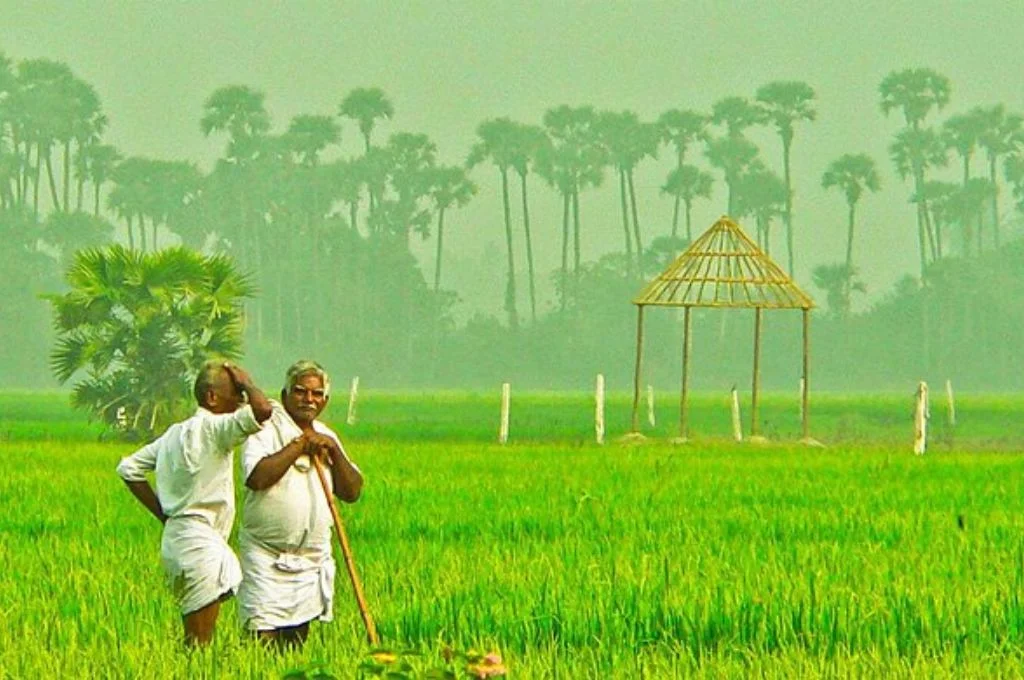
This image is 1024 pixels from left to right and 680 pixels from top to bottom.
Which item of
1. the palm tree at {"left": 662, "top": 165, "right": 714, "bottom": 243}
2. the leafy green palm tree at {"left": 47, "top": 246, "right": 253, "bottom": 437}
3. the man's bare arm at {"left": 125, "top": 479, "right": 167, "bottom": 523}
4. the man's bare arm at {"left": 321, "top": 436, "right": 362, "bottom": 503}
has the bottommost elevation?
the man's bare arm at {"left": 125, "top": 479, "right": 167, "bottom": 523}

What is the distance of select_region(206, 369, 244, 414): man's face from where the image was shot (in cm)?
725

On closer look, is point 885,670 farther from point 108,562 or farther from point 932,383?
point 932,383

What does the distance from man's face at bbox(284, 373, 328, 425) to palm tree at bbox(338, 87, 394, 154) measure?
99.5 m

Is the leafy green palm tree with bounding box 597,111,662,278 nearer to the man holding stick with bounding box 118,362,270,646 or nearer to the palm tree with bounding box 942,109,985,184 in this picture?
the palm tree with bounding box 942,109,985,184

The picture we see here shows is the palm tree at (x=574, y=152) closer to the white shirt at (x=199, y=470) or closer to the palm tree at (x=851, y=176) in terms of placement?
the palm tree at (x=851, y=176)

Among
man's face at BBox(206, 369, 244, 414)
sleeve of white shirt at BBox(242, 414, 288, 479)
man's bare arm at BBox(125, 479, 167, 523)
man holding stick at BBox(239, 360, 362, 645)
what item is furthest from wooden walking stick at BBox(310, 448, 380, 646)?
man's bare arm at BBox(125, 479, 167, 523)

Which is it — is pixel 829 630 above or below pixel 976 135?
below

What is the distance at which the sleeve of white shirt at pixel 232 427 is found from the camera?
7.01 metres

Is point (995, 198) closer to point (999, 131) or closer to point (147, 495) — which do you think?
point (999, 131)

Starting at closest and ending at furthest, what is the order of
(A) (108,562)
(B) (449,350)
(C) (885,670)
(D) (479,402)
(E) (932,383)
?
1. (C) (885,670)
2. (A) (108,562)
3. (D) (479,402)
4. (E) (932,383)
5. (B) (449,350)

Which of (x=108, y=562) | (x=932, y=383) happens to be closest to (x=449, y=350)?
(x=932, y=383)

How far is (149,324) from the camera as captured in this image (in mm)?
29266

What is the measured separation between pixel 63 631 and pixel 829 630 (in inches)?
143

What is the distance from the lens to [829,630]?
8648 mm
